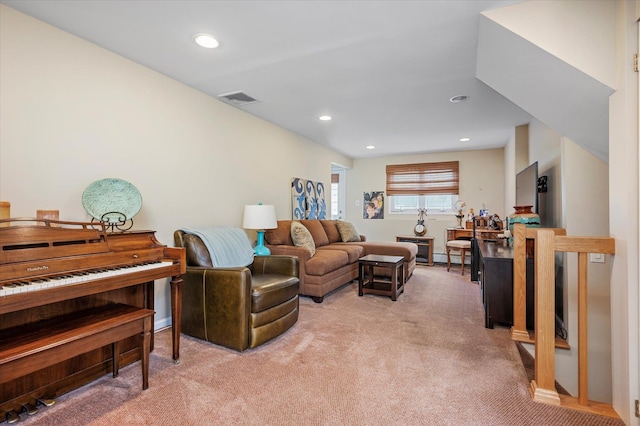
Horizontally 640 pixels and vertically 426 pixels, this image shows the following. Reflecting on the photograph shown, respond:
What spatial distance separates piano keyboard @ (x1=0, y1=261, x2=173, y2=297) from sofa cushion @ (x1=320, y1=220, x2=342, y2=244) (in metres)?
3.34

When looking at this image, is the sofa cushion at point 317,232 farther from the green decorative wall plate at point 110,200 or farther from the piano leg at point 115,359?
the piano leg at point 115,359

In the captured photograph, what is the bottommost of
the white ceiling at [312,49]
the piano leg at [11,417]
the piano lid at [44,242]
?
the piano leg at [11,417]

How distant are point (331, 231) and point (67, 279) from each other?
3.94 metres

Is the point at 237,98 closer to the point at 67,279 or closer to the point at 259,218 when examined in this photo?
the point at 259,218

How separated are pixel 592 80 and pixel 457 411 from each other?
76.6 inches

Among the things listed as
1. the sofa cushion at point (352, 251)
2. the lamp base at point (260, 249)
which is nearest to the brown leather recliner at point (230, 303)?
the lamp base at point (260, 249)

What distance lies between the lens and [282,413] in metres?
1.64

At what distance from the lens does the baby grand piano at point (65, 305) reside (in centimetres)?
142

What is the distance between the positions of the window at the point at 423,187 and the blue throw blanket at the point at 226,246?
4.52 metres

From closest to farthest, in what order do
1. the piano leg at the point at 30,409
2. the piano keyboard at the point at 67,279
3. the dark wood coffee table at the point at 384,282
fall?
the piano keyboard at the point at 67,279, the piano leg at the point at 30,409, the dark wood coffee table at the point at 384,282

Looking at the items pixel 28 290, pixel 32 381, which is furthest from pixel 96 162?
pixel 32 381

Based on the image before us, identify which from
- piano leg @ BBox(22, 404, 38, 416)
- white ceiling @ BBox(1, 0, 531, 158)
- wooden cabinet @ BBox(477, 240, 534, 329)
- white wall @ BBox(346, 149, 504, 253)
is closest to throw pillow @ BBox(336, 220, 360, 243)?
white wall @ BBox(346, 149, 504, 253)

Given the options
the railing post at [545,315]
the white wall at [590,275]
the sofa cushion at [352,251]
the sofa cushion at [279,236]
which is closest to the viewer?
the railing post at [545,315]

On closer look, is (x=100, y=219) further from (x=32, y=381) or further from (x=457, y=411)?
(x=457, y=411)
